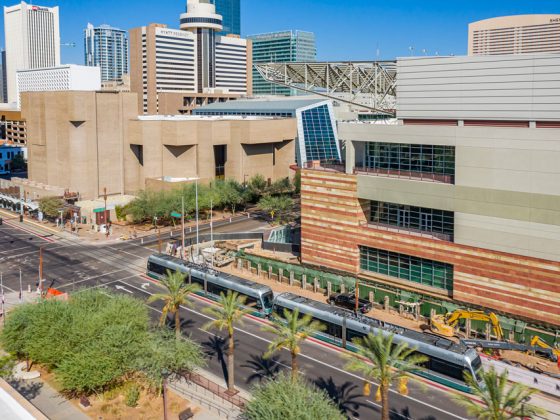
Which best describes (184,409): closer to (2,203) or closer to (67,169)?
(67,169)

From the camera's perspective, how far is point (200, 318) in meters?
50.1

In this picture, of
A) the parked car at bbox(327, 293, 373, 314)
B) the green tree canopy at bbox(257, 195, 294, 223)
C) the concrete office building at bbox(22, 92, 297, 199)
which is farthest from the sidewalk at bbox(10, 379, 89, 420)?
the concrete office building at bbox(22, 92, 297, 199)

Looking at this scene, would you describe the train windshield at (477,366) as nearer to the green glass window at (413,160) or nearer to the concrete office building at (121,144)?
the green glass window at (413,160)

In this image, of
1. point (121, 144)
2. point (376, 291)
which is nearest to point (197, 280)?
point (376, 291)

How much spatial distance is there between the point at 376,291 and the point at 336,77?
100 feet

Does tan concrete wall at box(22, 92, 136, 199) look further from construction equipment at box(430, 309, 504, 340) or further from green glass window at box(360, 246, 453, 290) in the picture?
construction equipment at box(430, 309, 504, 340)

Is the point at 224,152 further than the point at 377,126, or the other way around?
the point at 224,152

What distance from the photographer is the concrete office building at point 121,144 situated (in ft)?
325

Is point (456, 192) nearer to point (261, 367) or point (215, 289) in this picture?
point (261, 367)

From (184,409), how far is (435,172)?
30.8 meters

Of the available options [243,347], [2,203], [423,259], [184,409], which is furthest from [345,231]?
[2,203]

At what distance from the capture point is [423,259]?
177ft

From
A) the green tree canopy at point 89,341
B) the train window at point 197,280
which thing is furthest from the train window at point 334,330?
the train window at point 197,280

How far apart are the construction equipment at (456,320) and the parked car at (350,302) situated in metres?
6.08
